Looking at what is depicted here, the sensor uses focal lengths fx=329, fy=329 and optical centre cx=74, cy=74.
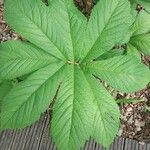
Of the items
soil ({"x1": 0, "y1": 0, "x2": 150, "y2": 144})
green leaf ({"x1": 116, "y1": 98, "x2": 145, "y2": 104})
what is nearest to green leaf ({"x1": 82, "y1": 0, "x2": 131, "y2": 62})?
green leaf ({"x1": 116, "y1": 98, "x2": 145, "y2": 104})

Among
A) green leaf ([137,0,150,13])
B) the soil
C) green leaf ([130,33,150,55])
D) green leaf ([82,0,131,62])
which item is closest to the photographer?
green leaf ([82,0,131,62])

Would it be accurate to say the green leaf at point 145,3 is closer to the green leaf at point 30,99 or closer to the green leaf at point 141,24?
the green leaf at point 141,24

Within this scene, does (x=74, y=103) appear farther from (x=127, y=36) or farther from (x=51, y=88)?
(x=127, y=36)

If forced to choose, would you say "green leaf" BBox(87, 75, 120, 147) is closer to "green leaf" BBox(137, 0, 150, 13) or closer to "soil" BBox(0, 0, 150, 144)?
"soil" BBox(0, 0, 150, 144)

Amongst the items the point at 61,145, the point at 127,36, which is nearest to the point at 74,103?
the point at 61,145

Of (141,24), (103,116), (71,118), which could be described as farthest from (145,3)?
(71,118)

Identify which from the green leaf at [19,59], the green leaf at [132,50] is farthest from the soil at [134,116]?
the green leaf at [19,59]

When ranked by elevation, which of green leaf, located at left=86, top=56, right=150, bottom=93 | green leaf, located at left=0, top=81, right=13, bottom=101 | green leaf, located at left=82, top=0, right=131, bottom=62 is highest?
green leaf, located at left=82, top=0, right=131, bottom=62
